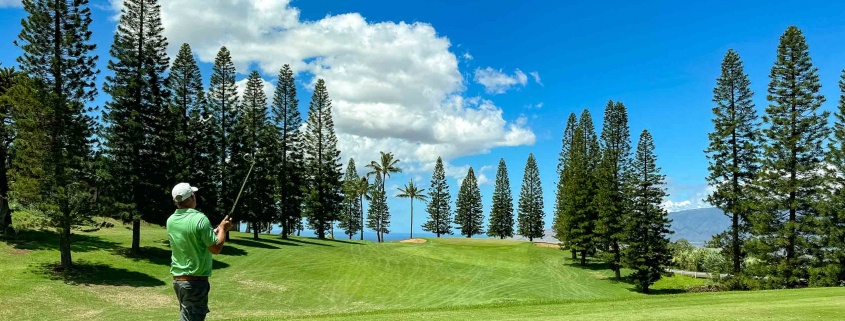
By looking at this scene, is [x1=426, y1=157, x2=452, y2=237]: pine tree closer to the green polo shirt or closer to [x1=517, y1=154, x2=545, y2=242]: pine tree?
[x1=517, y1=154, x2=545, y2=242]: pine tree

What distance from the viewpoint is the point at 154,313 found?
2278 cm

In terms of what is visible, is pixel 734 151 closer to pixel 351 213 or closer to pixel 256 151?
pixel 256 151

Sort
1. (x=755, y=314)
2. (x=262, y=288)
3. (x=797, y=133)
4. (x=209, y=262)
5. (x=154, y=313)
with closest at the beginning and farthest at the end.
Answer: (x=209, y=262), (x=755, y=314), (x=154, y=313), (x=262, y=288), (x=797, y=133)

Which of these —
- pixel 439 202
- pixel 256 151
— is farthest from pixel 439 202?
pixel 256 151

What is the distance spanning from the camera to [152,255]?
34.8 m

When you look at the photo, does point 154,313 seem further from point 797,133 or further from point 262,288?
→ point 797,133

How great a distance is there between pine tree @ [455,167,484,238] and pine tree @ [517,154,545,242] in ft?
29.8

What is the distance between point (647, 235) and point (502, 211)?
57.1 meters

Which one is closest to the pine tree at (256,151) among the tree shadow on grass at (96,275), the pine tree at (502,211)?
the tree shadow on grass at (96,275)

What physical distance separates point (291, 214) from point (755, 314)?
5280 cm

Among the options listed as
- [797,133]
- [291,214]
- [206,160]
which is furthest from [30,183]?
[797,133]

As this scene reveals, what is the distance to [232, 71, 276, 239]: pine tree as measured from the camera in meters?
50.6

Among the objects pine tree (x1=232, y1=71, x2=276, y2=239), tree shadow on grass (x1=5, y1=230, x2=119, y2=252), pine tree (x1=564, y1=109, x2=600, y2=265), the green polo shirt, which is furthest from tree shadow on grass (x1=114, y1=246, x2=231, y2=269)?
pine tree (x1=564, y1=109, x2=600, y2=265)

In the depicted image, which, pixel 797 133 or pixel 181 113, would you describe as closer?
pixel 797 133
